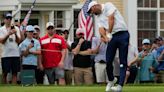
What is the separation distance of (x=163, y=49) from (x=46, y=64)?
3.57 metres

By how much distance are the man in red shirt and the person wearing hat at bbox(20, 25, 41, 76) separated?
258 mm

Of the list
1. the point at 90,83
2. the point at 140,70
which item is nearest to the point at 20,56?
the point at 90,83

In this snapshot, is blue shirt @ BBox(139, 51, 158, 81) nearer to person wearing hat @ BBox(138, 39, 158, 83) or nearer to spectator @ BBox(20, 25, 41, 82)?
person wearing hat @ BBox(138, 39, 158, 83)

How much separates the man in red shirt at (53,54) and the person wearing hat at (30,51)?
258mm

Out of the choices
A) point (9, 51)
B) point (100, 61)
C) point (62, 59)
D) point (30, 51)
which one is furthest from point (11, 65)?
point (100, 61)

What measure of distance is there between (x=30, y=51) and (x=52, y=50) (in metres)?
0.59

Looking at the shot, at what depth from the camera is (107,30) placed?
1518cm

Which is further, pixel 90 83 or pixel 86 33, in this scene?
pixel 86 33

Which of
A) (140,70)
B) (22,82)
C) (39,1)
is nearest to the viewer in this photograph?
(22,82)

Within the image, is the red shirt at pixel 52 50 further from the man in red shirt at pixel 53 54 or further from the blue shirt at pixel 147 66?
the blue shirt at pixel 147 66

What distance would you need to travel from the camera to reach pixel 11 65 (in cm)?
1862

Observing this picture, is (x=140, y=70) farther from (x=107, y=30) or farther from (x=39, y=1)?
(x=39, y=1)

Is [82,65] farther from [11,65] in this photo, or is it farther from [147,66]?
[11,65]

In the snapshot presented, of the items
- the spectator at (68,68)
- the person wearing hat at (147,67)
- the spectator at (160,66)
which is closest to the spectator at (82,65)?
the spectator at (68,68)
